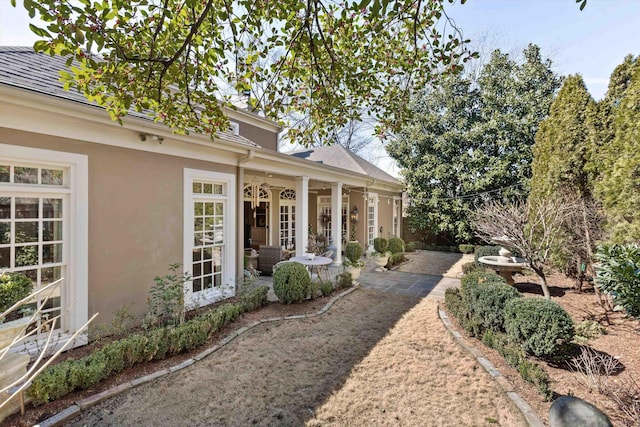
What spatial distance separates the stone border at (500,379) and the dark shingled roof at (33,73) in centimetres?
681

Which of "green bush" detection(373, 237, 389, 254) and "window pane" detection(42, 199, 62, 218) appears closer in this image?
"window pane" detection(42, 199, 62, 218)

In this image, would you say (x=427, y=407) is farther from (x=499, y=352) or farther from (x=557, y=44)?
(x=557, y=44)

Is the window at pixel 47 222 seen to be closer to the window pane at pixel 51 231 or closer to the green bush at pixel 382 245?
the window pane at pixel 51 231

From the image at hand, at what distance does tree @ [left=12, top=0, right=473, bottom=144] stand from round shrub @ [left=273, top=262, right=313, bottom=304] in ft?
10.3

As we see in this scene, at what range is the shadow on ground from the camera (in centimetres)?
344

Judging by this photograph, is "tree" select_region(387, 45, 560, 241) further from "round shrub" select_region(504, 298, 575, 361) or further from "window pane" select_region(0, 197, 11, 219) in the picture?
"window pane" select_region(0, 197, 11, 219)

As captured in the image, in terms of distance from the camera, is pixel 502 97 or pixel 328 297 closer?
pixel 328 297

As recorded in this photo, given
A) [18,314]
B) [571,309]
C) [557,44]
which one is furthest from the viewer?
[557,44]

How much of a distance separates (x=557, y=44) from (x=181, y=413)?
Answer: 72.0ft

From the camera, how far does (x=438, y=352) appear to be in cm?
506

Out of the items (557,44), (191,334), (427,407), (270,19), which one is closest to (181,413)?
(191,334)

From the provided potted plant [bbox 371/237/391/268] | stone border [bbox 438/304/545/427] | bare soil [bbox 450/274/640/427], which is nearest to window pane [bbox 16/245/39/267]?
stone border [bbox 438/304/545/427]

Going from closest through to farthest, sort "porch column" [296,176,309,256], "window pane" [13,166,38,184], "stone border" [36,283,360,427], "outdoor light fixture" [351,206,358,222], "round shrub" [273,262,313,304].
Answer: "stone border" [36,283,360,427], "window pane" [13,166,38,184], "round shrub" [273,262,313,304], "porch column" [296,176,309,256], "outdoor light fixture" [351,206,358,222]

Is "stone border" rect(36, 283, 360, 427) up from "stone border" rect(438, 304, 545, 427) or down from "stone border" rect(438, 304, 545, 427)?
up
